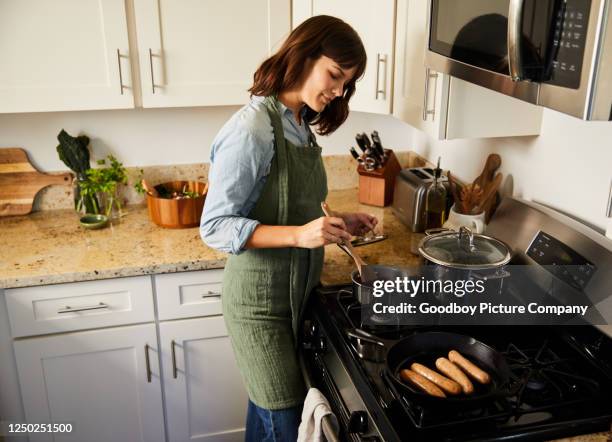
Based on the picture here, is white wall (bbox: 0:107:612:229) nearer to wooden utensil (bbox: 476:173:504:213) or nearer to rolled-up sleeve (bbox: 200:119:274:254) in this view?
wooden utensil (bbox: 476:173:504:213)

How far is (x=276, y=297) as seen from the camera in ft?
5.22

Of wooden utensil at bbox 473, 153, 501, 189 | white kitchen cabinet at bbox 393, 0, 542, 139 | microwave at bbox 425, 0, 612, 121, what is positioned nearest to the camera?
microwave at bbox 425, 0, 612, 121

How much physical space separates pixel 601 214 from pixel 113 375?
155 cm

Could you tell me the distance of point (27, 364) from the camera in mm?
1919

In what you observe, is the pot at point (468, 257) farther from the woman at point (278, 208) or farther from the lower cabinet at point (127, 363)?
the lower cabinet at point (127, 363)

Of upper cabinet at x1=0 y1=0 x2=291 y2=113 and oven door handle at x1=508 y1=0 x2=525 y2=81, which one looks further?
upper cabinet at x1=0 y1=0 x2=291 y2=113

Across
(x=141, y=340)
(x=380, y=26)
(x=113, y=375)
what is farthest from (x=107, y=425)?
(x=380, y=26)

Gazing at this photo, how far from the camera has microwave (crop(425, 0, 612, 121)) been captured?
2.70 ft

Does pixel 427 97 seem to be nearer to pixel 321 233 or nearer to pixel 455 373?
pixel 321 233

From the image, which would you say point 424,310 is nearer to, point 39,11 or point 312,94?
point 312,94

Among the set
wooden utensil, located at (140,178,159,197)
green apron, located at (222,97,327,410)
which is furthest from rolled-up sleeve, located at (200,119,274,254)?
wooden utensil, located at (140,178,159,197)

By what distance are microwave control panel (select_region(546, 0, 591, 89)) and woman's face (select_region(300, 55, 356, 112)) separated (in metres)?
0.60

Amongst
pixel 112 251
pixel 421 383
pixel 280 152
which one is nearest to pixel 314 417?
pixel 421 383

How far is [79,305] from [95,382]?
11.0 inches
